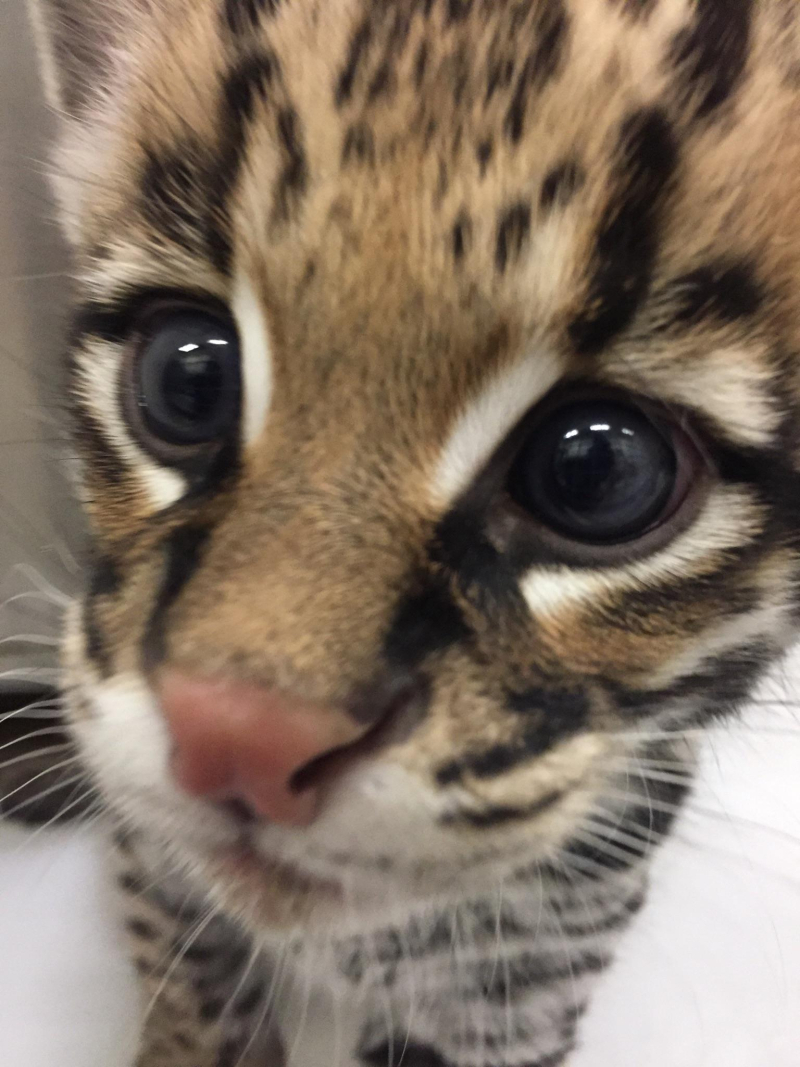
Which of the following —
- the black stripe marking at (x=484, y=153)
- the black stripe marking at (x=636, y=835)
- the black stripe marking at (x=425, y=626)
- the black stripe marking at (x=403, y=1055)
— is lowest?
the black stripe marking at (x=403, y=1055)

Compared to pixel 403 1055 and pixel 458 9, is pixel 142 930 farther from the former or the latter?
pixel 458 9

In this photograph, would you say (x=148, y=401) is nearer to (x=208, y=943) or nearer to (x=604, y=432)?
(x=604, y=432)

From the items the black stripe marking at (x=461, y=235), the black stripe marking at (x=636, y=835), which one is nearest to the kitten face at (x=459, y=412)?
the black stripe marking at (x=461, y=235)

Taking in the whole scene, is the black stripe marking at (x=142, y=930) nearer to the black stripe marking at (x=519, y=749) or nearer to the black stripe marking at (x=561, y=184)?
the black stripe marking at (x=519, y=749)

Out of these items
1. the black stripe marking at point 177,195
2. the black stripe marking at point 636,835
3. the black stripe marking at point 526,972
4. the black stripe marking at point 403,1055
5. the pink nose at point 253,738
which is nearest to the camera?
the pink nose at point 253,738

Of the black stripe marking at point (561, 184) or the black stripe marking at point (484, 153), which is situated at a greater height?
the black stripe marking at point (484, 153)

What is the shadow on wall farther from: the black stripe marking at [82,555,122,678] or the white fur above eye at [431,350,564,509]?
the white fur above eye at [431,350,564,509]

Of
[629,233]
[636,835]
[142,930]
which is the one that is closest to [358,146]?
→ [629,233]
